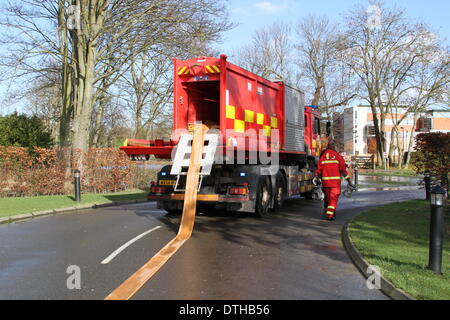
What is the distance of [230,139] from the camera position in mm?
10172

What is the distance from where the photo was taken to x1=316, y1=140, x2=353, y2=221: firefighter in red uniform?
10766 millimetres

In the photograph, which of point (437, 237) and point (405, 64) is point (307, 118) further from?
point (405, 64)

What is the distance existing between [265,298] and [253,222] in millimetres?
5700

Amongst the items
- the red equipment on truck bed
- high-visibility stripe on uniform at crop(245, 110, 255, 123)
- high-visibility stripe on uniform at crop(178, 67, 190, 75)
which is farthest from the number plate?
high-visibility stripe on uniform at crop(178, 67, 190, 75)

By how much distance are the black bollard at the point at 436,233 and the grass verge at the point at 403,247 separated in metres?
0.13

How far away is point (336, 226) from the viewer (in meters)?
9.98

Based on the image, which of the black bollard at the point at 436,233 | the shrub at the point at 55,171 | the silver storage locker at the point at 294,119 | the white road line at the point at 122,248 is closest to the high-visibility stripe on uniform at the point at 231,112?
the silver storage locker at the point at 294,119

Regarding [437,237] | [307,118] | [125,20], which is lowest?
[437,237]

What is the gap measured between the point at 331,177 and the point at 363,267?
15.9 feet

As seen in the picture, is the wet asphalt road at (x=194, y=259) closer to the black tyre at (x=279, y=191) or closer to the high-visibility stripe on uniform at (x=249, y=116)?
the black tyre at (x=279, y=191)

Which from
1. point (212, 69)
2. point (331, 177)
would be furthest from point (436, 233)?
point (212, 69)

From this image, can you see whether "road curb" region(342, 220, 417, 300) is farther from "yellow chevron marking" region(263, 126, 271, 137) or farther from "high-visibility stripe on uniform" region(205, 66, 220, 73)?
"high-visibility stripe on uniform" region(205, 66, 220, 73)

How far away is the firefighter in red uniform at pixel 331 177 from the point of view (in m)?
10.8

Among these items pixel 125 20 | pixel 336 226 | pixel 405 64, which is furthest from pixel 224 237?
pixel 405 64
